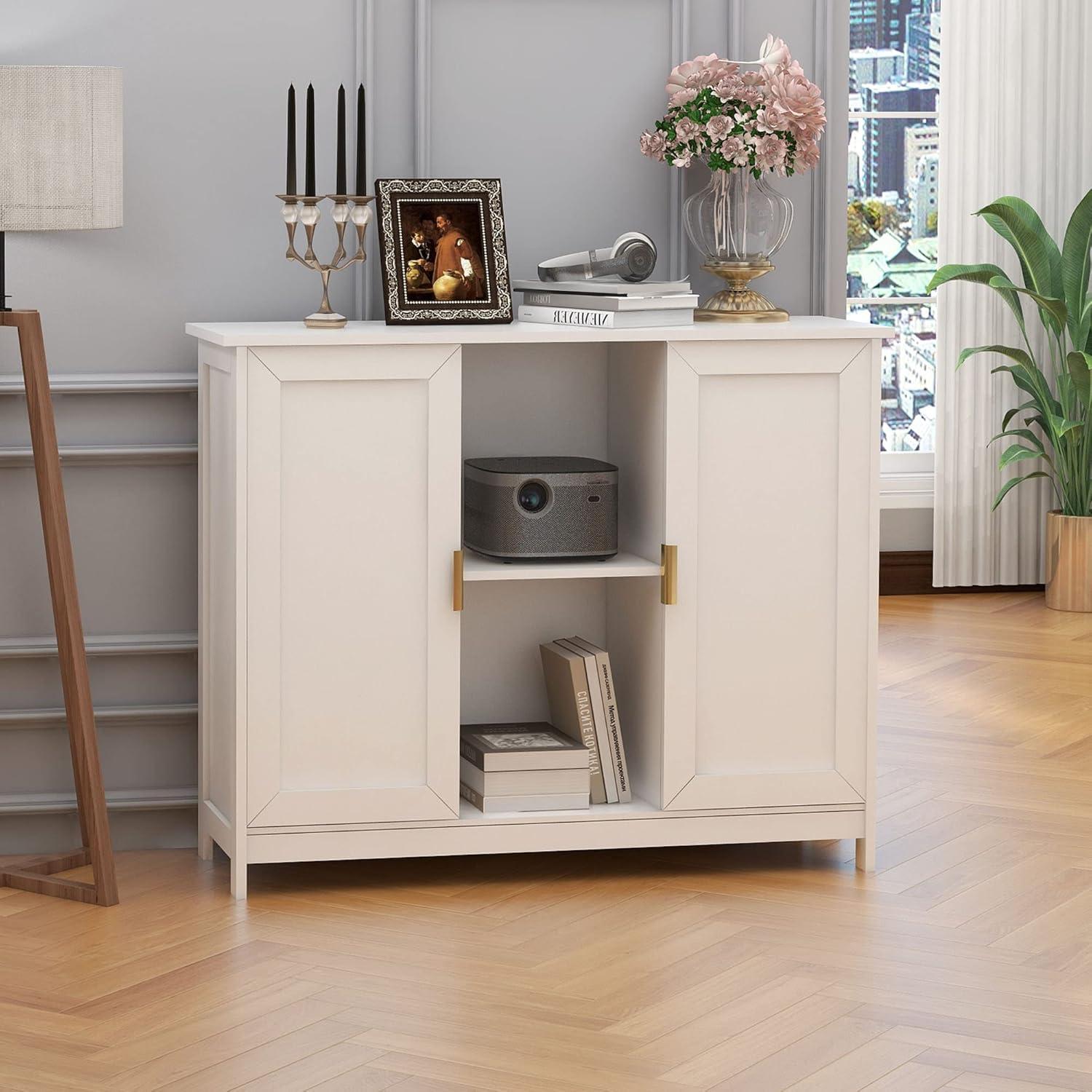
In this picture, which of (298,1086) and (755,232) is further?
(755,232)

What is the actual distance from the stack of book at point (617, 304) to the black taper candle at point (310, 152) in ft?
1.64

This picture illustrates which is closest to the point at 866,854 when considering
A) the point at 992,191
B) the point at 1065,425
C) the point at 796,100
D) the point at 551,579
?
the point at 551,579

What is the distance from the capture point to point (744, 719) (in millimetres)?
3174

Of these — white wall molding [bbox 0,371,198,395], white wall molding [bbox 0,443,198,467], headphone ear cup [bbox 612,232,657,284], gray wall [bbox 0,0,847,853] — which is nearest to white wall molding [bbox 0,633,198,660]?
gray wall [bbox 0,0,847,853]

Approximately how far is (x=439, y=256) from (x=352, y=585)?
0.68 meters

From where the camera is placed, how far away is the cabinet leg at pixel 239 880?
3.07 metres

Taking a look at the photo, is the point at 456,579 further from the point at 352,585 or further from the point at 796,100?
the point at 796,100

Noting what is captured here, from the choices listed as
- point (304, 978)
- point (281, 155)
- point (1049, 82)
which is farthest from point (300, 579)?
point (1049, 82)

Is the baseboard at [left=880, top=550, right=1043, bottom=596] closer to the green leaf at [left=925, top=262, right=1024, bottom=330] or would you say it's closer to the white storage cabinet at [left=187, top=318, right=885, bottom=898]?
the green leaf at [left=925, top=262, right=1024, bottom=330]

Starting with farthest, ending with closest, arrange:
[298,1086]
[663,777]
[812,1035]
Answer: [663,777] → [812,1035] → [298,1086]

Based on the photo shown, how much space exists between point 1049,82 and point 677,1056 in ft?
16.0

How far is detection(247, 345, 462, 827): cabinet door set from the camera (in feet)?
9.75

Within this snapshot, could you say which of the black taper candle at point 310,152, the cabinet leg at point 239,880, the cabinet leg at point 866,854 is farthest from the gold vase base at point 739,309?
the cabinet leg at point 239,880

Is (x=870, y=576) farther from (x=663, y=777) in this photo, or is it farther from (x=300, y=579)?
(x=300, y=579)
